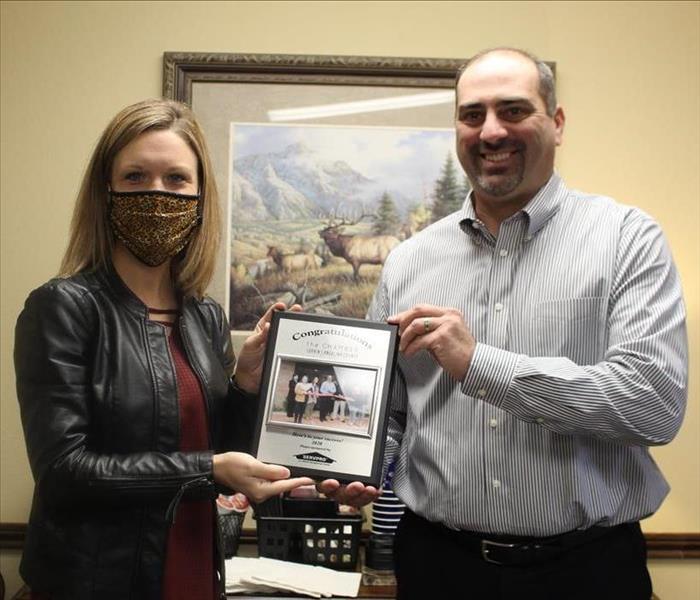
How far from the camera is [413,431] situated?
177 centimetres

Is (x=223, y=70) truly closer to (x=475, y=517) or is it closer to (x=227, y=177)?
(x=227, y=177)

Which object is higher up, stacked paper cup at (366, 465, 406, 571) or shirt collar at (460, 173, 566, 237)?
shirt collar at (460, 173, 566, 237)

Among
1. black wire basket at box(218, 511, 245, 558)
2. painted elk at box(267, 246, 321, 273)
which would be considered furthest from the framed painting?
black wire basket at box(218, 511, 245, 558)

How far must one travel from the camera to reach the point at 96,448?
4.90 feet

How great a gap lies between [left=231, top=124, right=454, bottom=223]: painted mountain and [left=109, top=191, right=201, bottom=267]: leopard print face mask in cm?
102

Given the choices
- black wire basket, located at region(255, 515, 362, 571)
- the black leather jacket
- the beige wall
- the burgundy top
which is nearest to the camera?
the black leather jacket

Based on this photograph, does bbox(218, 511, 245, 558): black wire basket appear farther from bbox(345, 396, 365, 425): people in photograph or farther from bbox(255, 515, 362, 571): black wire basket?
bbox(345, 396, 365, 425): people in photograph

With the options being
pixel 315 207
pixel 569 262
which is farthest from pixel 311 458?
pixel 315 207

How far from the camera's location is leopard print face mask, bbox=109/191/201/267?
156cm

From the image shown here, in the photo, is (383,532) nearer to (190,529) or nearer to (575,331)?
(190,529)

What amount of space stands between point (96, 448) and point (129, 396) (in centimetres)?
11

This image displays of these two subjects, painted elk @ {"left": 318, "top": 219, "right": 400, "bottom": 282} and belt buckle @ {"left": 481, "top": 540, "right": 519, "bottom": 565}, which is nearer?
belt buckle @ {"left": 481, "top": 540, "right": 519, "bottom": 565}

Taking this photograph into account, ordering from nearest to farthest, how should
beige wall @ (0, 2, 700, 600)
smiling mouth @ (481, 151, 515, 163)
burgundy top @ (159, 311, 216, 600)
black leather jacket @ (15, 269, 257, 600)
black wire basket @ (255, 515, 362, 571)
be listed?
black leather jacket @ (15, 269, 257, 600) < burgundy top @ (159, 311, 216, 600) < smiling mouth @ (481, 151, 515, 163) < black wire basket @ (255, 515, 362, 571) < beige wall @ (0, 2, 700, 600)

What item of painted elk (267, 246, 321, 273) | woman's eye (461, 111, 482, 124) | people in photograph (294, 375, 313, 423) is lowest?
people in photograph (294, 375, 313, 423)
